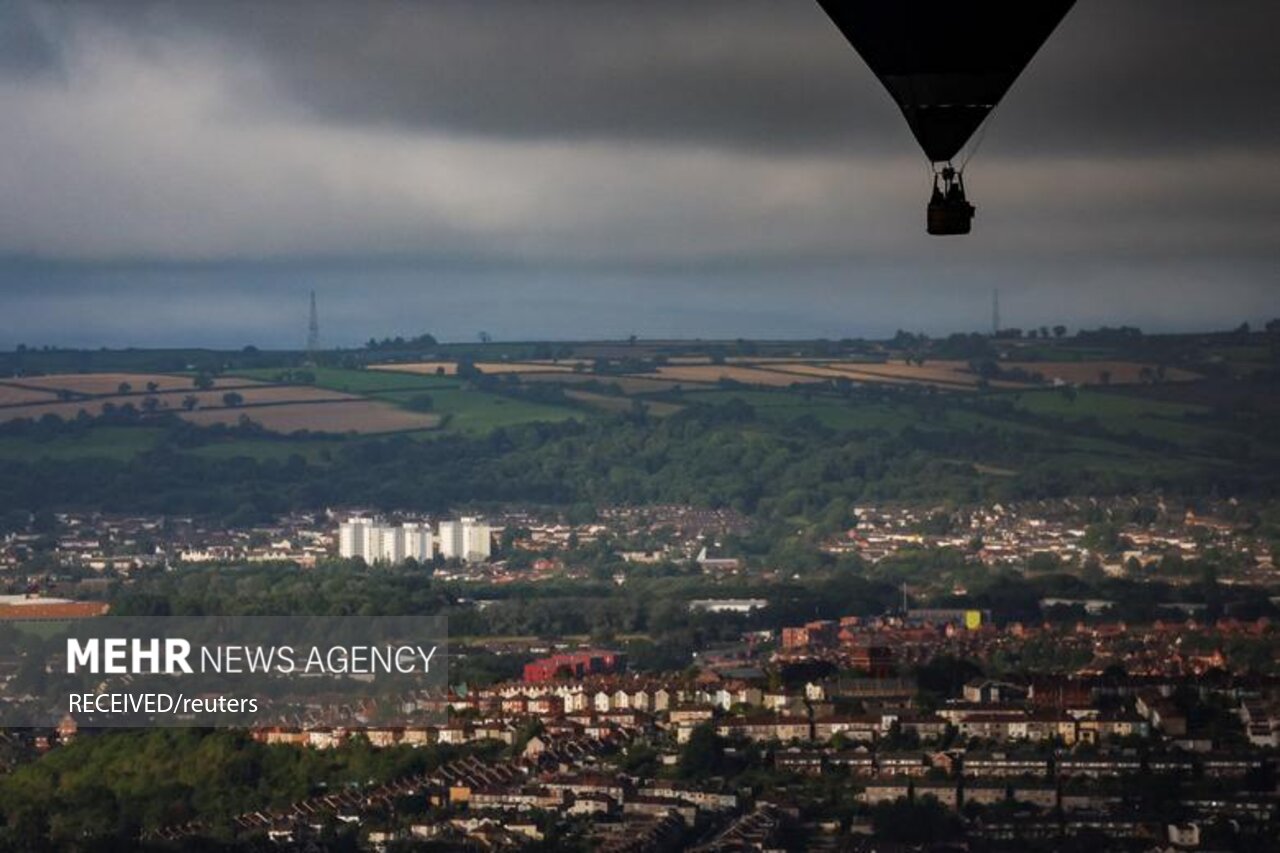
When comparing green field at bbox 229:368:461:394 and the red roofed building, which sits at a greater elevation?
green field at bbox 229:368:461:394

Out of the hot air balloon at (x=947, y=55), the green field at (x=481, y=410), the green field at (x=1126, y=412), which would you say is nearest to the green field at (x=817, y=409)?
the green field at (x=1126, y=412)

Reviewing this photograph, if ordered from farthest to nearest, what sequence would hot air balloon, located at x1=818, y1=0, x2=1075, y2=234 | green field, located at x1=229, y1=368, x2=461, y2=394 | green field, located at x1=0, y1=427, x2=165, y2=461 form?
green field, located at x1=229, y1=368, x2=461, y2=394, green field, located at x1=0, y1=427, x2=165, y2=461, hot air balloon, located at x1=818, y1=0, x2=1075, y2=234

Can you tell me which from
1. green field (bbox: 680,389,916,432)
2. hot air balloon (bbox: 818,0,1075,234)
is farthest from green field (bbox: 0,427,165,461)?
hot air balloon (bbox: 818,0,1075,234)

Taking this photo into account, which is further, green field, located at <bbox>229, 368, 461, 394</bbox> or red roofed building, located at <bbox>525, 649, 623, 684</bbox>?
green field, located at <bbox>229, 368, 461, 394</bbox>

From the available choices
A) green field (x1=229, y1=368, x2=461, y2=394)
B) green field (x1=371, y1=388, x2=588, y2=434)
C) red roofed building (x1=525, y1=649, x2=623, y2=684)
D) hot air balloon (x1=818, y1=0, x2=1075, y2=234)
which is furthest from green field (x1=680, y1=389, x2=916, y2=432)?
hot air balloon (x1=818, y1=0, x2=1075, y2=234)

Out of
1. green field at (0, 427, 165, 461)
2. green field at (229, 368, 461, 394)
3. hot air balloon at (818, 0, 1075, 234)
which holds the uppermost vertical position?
hot air balloon at (818, 0, 1075, 234)

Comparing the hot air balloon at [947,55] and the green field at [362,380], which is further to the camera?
the green field at [362,380]

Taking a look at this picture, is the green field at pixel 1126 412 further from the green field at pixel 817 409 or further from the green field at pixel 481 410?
the green field at pixel 481 410

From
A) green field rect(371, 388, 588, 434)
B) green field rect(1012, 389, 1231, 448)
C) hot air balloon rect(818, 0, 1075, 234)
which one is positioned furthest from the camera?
green field rect(371, 388, 588, 434)

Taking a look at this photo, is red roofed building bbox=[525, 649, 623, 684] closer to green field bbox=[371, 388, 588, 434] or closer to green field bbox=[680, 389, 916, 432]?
green field bbox=[680, 389, 916, 432]

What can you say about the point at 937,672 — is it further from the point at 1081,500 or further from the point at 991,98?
the point at 991,98
